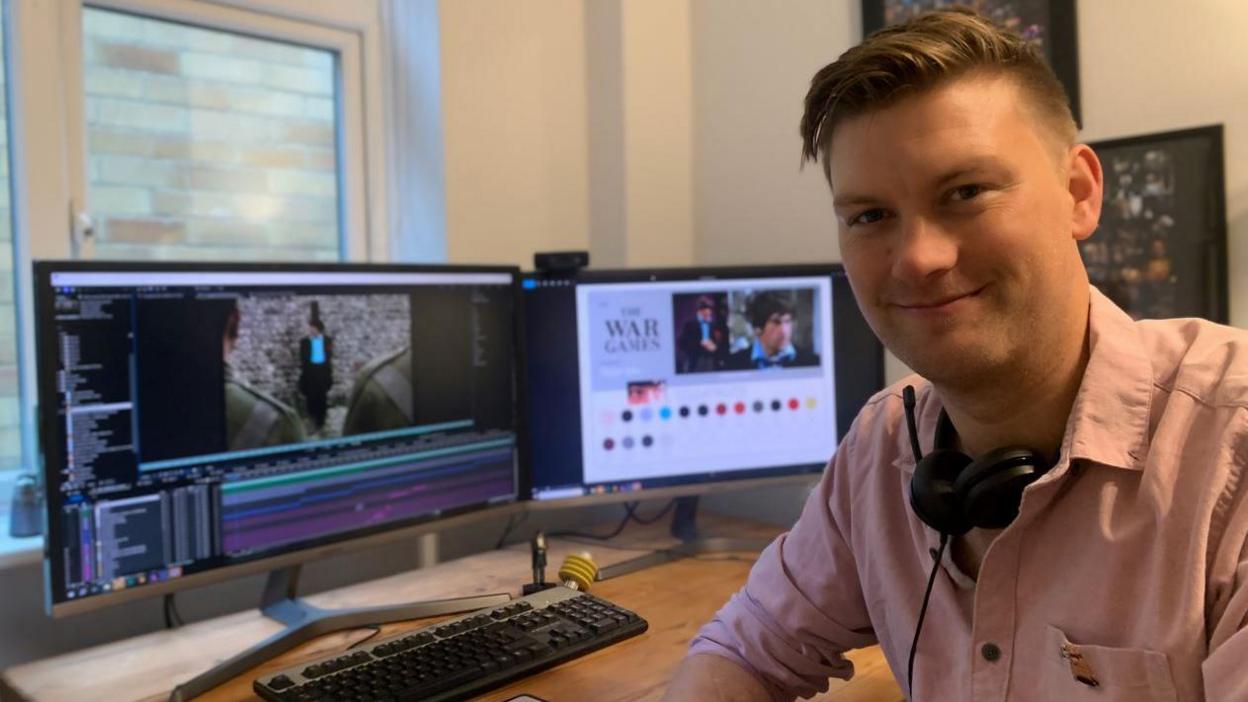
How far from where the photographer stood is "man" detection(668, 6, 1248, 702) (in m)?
0.77

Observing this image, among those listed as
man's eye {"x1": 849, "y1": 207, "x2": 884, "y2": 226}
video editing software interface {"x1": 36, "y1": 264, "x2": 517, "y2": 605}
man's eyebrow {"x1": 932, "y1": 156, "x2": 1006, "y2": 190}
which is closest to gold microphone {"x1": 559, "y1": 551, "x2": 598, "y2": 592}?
video editing software interface {"x1": 36, "y1": 264, "x2": 517, "y2": 605}

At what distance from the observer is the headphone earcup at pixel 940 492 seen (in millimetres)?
883

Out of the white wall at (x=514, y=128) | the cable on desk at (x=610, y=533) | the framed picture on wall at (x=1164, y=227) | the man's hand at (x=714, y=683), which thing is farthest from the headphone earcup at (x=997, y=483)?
the white wall at (x=514, y=128)

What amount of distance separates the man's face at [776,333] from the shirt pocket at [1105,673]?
0.92 meters

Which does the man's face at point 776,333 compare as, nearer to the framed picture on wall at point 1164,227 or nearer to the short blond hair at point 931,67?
the framed picture on wall at point 1164,227

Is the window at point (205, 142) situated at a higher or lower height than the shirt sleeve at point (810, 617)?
higher

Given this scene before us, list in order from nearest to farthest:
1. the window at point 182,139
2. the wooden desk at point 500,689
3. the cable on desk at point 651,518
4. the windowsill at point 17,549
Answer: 1. the wooden desk at point 500,689
2. the windowsill at point 17,549
3. the window at point 182,139
4. the cable on desk at point 651,518

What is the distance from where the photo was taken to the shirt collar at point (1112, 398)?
31.9 inches

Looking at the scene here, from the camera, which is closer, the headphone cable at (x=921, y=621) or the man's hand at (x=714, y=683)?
the headphone cable at (x=921, y=621)

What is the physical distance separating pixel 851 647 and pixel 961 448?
0.99 ft

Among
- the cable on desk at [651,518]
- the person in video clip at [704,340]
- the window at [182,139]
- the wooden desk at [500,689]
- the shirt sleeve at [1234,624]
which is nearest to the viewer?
the shirt sleeve at [1234,624]

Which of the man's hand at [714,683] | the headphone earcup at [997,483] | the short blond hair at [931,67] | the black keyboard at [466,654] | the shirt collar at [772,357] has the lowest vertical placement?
the man's hand at [714,683]

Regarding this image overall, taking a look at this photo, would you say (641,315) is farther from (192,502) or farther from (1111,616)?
(1111,616)

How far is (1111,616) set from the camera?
802mm
